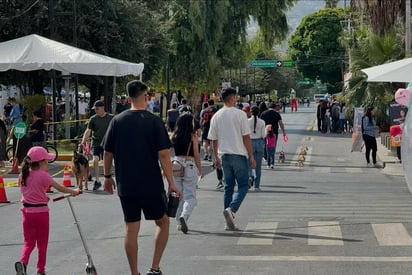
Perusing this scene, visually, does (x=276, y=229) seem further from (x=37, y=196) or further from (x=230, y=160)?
(x=37, y=196)

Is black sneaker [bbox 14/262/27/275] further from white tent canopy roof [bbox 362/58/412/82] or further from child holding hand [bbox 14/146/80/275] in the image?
white tent canopy roof [bbox 362/58/412/82]

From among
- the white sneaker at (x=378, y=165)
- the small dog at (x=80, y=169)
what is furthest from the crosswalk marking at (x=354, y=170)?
the small dog at (x=80, y=169)

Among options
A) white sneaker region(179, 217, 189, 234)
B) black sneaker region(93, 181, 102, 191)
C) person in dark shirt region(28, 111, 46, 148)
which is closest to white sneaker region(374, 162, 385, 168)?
person in dark shirt region(28, 111, 46, 148)

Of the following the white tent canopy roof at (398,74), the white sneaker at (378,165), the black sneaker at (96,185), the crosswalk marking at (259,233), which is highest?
the white tent canopy roof at (398,74)

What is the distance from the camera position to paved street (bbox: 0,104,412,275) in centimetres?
924

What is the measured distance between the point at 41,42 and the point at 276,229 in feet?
44.7

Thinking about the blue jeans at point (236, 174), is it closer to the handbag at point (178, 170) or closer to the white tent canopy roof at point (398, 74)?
the handbag at point (178, 170)

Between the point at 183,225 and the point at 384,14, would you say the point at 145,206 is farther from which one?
the point at 384,14

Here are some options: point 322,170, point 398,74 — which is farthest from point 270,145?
point 398,74

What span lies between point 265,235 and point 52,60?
1296cm

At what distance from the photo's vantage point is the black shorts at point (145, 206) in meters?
8.02

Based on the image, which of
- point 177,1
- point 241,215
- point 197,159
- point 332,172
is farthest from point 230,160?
point 177,1

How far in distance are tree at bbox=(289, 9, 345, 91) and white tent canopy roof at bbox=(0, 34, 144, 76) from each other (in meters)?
87.4

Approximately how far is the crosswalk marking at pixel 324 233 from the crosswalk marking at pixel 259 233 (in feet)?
1.63
